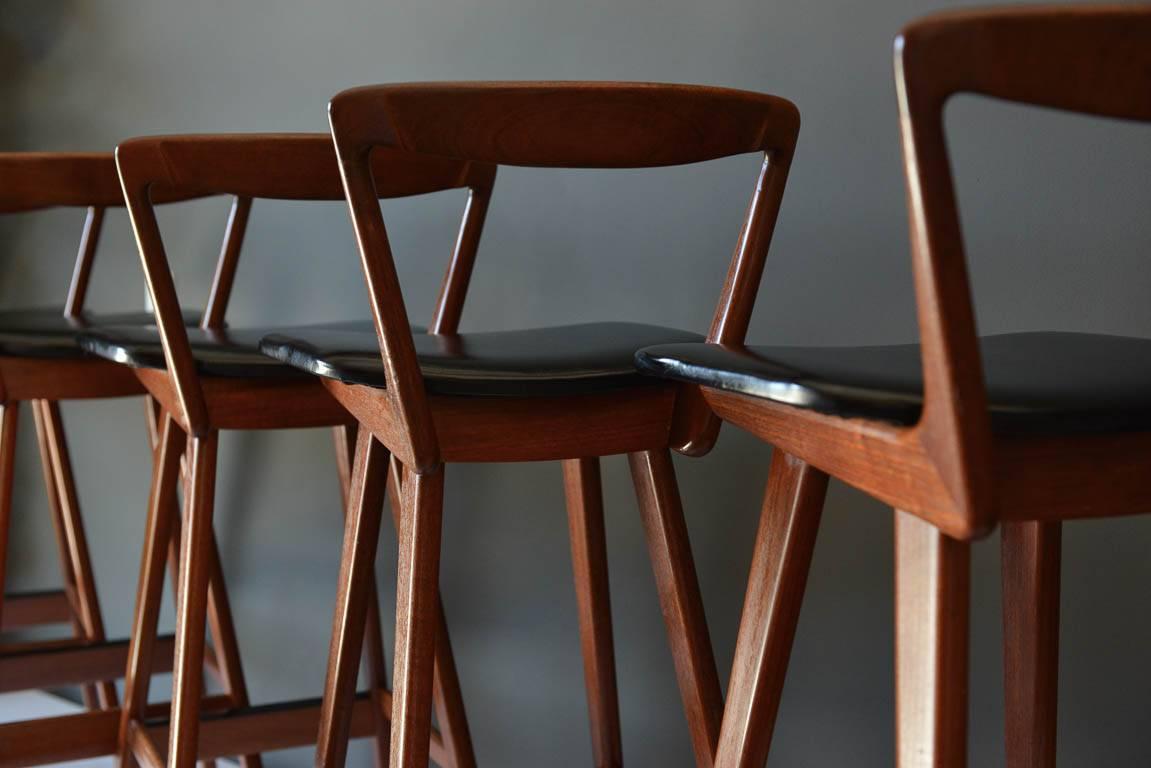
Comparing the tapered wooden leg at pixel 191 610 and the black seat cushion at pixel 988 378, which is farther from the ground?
the black seat cushion at pixel 988 378

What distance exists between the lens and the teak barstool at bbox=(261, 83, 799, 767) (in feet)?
3.07

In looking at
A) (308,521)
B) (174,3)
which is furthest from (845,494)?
(174,3)

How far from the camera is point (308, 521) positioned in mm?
2348

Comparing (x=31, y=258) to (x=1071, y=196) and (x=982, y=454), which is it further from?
(x=982, y=454)

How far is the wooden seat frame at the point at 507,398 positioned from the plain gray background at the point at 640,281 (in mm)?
409

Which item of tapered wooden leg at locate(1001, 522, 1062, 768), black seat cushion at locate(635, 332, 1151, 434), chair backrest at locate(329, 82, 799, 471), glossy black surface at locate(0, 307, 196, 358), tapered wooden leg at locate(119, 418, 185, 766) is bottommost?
tapered wooden leg at locate(119, 418, 185, 766)

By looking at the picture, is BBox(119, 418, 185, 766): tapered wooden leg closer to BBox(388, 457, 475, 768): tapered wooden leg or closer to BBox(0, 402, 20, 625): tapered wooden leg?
BBox(388, 457, 475, 768): tapered wooden leg

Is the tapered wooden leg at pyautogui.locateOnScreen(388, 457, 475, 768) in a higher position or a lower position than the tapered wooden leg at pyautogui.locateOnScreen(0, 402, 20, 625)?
lower

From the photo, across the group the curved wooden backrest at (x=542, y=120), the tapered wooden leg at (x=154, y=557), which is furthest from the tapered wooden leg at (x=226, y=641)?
the curved wooden backrest at (x=542, y=120)

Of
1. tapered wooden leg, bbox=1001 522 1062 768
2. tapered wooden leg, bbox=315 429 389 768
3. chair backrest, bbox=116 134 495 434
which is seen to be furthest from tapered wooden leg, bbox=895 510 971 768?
chair backrest, bbox=116 134 495 434

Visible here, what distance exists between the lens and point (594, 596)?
4.74 feet

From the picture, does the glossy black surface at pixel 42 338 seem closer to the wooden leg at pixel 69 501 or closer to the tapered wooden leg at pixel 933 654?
the wooden leg at pixel 69 501

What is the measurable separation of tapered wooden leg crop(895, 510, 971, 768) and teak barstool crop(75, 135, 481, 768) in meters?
0.83

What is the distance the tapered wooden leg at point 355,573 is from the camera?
1.31 m
